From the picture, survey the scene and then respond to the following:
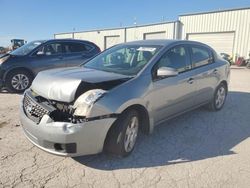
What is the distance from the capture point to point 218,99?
243 inches

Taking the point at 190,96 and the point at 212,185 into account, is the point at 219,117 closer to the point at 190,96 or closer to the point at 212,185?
the point at 190,96

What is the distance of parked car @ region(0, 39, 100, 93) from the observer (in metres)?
7.74

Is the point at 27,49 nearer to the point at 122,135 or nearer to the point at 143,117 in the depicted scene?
the point at 143,117

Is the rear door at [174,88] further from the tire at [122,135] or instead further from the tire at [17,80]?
the tire at [17,80]

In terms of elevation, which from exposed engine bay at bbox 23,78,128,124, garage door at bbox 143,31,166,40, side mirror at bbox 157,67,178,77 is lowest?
garage door at bbox 143,31,166,40

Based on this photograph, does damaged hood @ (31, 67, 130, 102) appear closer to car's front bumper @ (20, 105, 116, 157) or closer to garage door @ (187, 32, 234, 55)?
car's front bumper @ (20, 105, 116, 157)

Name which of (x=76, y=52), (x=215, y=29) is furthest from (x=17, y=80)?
(x=215, y=29)

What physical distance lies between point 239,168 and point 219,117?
7.75 ft

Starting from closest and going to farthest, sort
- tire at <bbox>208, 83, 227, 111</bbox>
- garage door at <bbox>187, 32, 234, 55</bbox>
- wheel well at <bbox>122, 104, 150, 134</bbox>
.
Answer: wheel well at <bbox>122, 104, 150, 134</bbox> → tire at <bbox>208, 83, 227, 111</bbox> → garage door at <bbox>187, 32, 234, 55</bbox>

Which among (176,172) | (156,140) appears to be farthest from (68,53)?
(176,172)

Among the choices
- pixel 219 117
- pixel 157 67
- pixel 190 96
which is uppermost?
pixel 157 67

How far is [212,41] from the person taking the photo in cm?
2369

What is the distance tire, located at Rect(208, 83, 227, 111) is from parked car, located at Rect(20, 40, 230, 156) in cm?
112

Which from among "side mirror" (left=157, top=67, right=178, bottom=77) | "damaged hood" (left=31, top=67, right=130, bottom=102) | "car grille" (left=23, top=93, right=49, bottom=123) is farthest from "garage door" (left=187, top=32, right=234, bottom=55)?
"car grille" (left=23, top=93, right=49, bottom=123)
